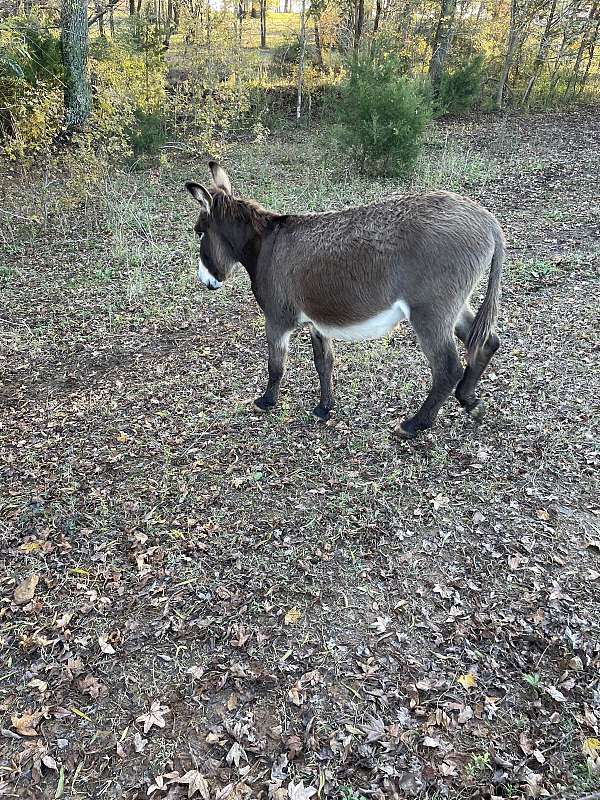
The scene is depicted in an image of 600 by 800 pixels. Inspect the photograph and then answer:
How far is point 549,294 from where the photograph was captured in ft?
20.9

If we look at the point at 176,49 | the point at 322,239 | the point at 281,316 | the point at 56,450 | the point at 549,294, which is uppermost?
the point at 176,49

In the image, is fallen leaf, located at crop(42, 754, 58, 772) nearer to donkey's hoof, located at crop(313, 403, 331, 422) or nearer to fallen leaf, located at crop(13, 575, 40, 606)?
fallen leaf, located at crop(13, 575, 40, 606)

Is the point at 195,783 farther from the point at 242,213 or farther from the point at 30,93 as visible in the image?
the point at 30,93

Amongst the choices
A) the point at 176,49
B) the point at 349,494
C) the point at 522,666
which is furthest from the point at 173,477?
the point at 176,49

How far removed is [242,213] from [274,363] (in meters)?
1.22

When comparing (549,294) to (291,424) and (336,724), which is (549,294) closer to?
(291,424)

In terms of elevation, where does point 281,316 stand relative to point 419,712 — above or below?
above

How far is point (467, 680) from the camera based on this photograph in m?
2.63

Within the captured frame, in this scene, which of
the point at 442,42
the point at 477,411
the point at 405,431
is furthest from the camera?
the point at 442,42

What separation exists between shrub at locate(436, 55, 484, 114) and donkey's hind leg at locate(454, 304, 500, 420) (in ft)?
49.6

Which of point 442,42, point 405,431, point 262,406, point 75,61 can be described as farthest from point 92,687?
point 442,42

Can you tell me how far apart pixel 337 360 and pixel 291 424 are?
3.77 ft

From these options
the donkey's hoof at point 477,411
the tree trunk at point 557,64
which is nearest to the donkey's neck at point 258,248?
the donkey's hoof at point 477,411

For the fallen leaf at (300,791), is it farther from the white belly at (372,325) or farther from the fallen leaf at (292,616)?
the white belly at (372,325)
